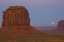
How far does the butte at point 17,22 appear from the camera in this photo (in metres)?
102

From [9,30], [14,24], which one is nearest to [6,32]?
[9,30]

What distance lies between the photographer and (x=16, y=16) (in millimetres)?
107562

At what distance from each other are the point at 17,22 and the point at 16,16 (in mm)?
3065

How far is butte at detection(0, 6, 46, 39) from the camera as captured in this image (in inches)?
4035

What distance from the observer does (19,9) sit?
10769 cm

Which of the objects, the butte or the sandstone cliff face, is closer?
the butte

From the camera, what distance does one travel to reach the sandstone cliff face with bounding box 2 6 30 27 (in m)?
107

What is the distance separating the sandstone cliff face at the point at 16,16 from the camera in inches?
4222

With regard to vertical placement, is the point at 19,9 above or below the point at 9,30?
above

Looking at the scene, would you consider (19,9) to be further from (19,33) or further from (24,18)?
(19,33)

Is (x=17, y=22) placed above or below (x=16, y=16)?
below

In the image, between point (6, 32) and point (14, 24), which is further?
point (14, 24)

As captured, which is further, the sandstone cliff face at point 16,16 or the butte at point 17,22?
the sandstone cliff face at point 16,16

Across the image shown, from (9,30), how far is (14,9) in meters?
11.8
